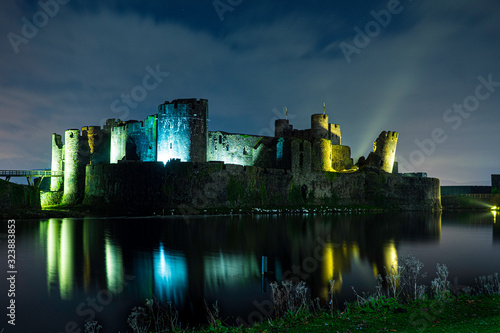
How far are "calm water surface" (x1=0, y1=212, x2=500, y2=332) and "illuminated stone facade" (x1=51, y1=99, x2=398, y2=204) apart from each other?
61.5ft

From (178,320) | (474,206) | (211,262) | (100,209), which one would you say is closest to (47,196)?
(100,209)

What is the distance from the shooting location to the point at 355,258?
626 inches

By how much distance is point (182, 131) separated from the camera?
4191 centimetres

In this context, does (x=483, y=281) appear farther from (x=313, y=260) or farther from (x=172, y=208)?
(x=172, y=208)

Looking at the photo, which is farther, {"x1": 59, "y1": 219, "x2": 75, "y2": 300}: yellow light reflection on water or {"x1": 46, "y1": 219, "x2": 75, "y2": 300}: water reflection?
{"x1": 46, "y1": 219, "x2": 75, "y2": 300}: water reflection

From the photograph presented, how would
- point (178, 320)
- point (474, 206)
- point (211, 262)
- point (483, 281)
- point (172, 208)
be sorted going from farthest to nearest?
point (474, 206) < point (172, 208) < point (211, 262) < point (483, 281) < point (178, 320)

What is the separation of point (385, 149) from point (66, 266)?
53571 mm

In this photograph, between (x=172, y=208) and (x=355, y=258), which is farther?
(x=172, y=208)

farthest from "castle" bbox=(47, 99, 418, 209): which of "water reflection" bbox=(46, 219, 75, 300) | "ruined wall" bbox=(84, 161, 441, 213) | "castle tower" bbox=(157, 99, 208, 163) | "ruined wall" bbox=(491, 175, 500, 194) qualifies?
"ruined wall" bbox=(491, 175, 500, 194)

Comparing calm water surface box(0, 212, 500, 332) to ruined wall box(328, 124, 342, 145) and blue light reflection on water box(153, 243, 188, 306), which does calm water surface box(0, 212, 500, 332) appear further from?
ruined wall box(328, 124, 342, 145)

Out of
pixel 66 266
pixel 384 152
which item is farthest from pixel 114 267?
pixel 384 152

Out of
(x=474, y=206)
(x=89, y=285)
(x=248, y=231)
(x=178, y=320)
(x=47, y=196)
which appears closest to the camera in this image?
(x=178, y=320)

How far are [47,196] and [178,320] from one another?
144ft

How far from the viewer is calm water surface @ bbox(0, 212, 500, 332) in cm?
918
